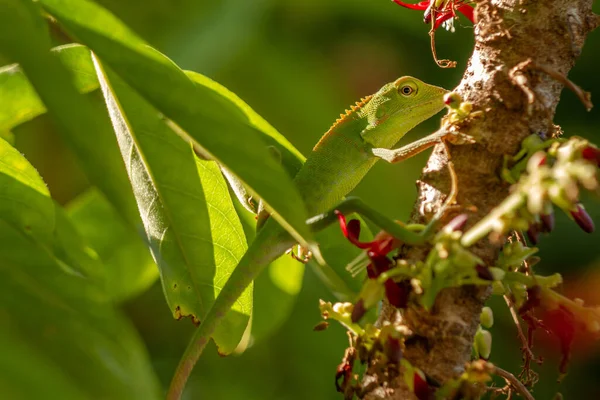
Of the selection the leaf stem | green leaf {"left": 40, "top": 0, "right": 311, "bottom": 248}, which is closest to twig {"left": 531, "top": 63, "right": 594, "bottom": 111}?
the leaf stem

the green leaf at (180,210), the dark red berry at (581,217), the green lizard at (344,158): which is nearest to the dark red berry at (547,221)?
the dark red berry at (581,217)

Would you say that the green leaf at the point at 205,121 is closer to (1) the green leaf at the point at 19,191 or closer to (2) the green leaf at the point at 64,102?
(2) the green leaf at the point at 64,102

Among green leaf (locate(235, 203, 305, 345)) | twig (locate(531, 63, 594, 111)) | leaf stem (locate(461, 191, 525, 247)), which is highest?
twig (locate(531, 63, 594, 111))

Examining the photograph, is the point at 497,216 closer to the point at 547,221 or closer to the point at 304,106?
the point at 547,221

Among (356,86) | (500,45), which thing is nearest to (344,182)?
(500,45)

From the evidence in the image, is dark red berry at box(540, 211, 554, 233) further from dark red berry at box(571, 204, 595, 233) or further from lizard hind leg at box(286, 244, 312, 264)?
lizard hind leg at box(286, 244, 312, 264)

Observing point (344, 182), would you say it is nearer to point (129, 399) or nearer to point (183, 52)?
point (129, 399)
